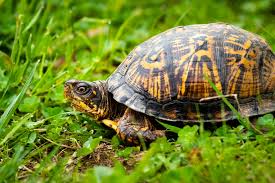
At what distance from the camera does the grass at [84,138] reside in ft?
7.66

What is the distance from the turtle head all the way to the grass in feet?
0.28

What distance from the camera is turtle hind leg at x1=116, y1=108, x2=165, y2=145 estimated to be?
9.91 ft

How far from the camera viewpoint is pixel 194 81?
3.03 m

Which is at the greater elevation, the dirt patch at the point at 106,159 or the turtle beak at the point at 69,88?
the turtle beak at the point at 69,88

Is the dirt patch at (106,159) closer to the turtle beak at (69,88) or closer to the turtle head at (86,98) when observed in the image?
the turtle head at (86,98)

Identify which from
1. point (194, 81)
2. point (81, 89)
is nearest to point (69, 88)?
point (81, 89)

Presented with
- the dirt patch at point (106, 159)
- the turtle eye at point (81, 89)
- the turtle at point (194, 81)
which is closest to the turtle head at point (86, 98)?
the turtle eye at point (81, 89)

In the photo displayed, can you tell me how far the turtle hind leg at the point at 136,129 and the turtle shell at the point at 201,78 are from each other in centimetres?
10

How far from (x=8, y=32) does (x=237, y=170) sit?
3216mm

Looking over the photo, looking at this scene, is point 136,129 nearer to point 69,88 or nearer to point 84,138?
point 84,138

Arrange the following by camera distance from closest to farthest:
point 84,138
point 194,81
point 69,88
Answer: point 194,81
point 84,138
point 69,88

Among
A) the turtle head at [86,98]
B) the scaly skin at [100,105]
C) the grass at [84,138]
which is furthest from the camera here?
the turtle head at [86,98]

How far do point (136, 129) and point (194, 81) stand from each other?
1.50 ft

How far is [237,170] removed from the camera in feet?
7.45
